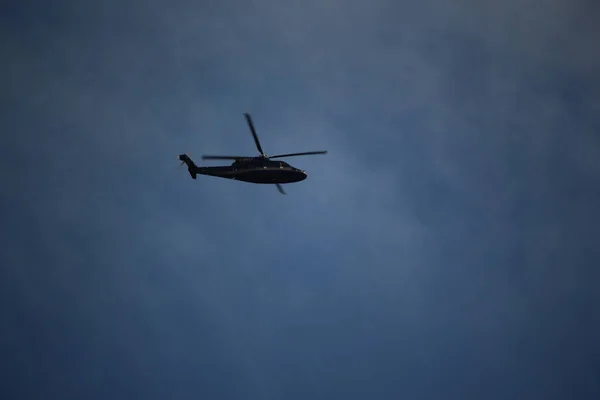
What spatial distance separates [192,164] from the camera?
83.9 m

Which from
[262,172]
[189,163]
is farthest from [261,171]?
[189,163]

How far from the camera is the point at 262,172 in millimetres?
80250

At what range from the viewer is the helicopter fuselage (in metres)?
80.4

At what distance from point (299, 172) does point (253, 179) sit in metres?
6.81

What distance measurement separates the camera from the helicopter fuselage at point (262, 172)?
80375 millimetres

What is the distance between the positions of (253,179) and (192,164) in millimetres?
9951

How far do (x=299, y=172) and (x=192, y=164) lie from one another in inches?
642

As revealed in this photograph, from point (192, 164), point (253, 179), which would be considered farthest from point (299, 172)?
point (192, 164)

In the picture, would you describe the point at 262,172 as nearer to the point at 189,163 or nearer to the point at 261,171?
the point at 261,171

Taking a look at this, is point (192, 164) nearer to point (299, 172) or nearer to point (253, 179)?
point (253, 179)

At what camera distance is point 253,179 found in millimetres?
81500
